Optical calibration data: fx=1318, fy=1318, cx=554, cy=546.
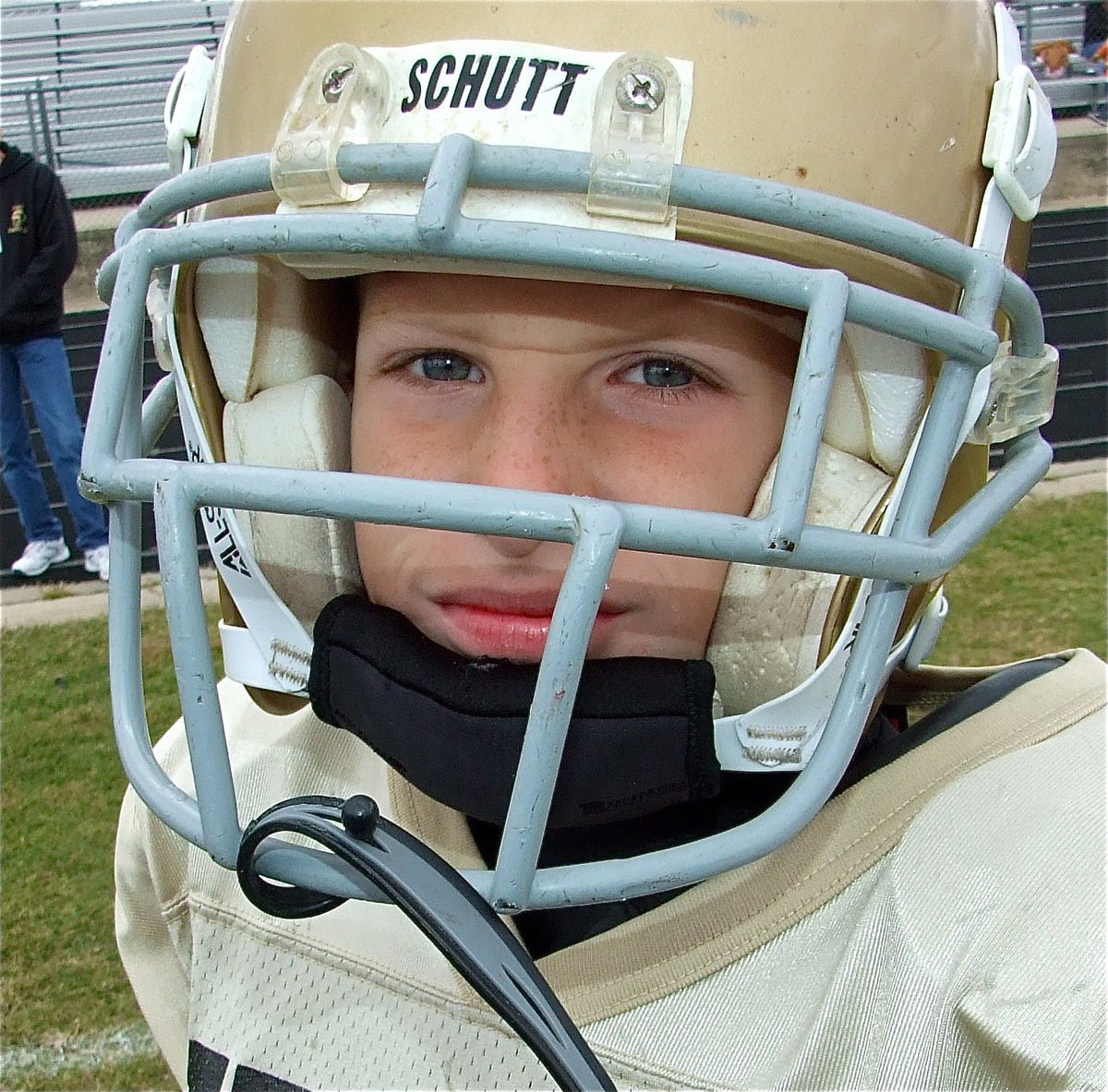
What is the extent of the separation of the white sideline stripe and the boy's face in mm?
1236

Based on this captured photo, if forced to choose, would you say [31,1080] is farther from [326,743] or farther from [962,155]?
[962,155]

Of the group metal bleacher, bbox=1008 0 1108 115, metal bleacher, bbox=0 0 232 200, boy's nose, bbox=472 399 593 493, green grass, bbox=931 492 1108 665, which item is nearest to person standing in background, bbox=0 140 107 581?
green grass, bbox=931 492 1108 665

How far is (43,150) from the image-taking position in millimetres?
8500

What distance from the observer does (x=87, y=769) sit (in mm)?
2580

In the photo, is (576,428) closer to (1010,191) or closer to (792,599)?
(792,599)

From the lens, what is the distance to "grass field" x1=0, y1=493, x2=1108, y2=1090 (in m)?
1.83

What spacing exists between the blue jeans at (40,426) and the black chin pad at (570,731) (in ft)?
11.0

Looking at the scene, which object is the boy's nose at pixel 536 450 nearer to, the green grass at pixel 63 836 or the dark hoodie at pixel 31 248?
the green grass at pixel 63 836

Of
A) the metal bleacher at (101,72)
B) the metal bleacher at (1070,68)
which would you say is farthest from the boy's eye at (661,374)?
the metal bleacher at (1070,68)

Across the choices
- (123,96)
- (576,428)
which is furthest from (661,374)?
(123,96)

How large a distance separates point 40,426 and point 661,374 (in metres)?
3.59

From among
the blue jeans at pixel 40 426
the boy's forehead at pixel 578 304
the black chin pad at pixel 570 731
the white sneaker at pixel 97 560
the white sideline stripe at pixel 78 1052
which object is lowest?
the white sneaker at pixel 97 560

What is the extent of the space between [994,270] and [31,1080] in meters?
1.64

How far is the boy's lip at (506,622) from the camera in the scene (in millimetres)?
828
